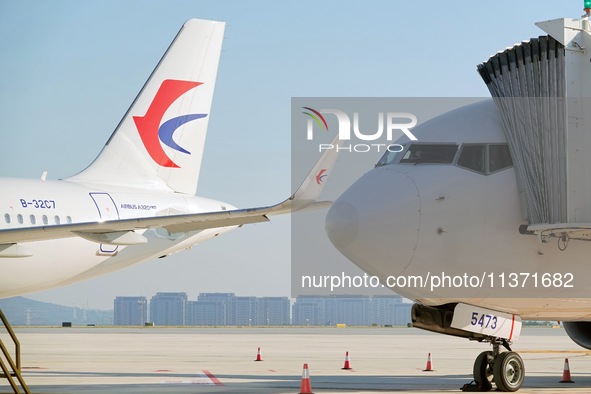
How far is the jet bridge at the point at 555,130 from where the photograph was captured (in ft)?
40.9

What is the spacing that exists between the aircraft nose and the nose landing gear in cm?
214

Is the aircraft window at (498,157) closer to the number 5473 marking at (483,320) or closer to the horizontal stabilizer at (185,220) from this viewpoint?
the number 5473 marking at (483,320)

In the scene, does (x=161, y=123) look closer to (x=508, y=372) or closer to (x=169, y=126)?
(x=169, y=126)

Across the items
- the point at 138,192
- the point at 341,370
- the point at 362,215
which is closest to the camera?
the point at 362,215

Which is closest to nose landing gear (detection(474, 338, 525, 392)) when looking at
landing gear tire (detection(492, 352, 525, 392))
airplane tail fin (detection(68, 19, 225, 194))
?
landing gear tire (detection(492, 352, 525, 392))

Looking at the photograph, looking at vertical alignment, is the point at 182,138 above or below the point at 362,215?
above

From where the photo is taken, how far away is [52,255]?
23.4m

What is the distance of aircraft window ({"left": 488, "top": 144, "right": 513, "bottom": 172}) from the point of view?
42.7 ft

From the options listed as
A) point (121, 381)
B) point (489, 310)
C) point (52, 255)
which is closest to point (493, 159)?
point (489, 310)

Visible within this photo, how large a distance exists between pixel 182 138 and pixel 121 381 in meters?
11.9

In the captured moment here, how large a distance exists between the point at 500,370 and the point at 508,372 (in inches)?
6.4

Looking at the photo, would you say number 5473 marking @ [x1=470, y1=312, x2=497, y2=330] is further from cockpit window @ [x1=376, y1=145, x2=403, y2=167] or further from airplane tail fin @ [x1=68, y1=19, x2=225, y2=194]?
airplane tail fin @ [x1=68, y1=19, x2=225, y2=194]

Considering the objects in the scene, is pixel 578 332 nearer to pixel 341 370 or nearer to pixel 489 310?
pixel 489 310

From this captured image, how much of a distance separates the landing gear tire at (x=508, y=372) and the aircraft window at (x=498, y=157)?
8.42ft
